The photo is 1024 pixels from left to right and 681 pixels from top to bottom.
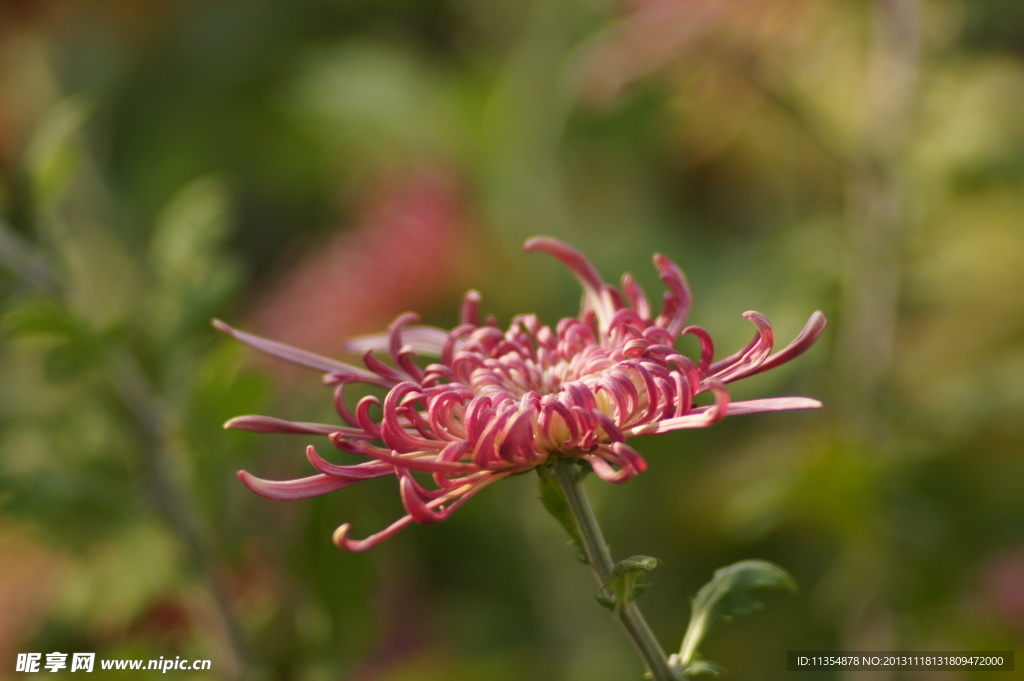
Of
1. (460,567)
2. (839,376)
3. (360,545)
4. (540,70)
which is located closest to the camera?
(360,545)

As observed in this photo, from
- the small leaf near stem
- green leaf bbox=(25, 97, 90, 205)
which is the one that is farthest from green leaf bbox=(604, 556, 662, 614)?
green leaf bbox=(25, 97, 90, 205)

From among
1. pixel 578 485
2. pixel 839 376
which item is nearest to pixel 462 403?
pixel 578 485

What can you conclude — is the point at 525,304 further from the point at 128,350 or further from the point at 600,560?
the point at 600,560

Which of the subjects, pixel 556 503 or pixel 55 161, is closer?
pixel 556 503

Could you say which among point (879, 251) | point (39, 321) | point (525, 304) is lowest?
point (39, 321)

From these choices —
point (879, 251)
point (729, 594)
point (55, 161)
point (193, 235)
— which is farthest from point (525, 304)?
point (729, 594)

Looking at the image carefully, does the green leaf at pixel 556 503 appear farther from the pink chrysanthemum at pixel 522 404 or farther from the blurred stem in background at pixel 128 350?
the blurred stem in background at pixel 128 350

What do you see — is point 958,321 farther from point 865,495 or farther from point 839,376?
point 865,495
